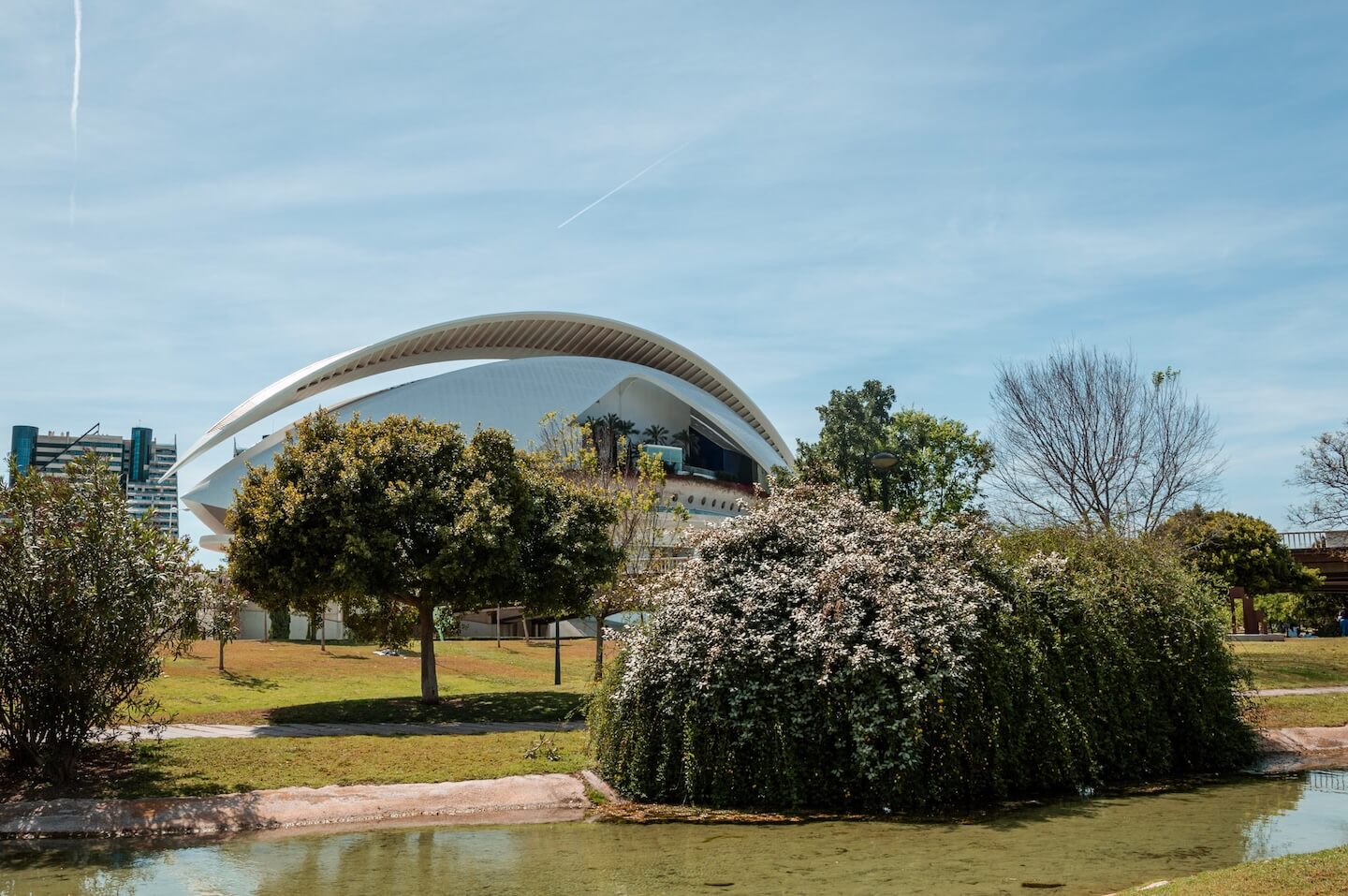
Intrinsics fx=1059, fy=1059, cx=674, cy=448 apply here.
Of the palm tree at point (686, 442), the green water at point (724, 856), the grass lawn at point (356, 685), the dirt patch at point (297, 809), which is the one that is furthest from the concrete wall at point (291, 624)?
the palm tree at point (686, 442)

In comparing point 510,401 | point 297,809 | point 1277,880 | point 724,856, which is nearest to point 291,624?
point 510,401

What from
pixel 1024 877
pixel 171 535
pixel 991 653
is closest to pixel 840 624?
pixel 991 653

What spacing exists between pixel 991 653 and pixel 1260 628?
32.6m

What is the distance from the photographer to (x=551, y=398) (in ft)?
177

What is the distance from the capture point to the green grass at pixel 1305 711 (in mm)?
15977

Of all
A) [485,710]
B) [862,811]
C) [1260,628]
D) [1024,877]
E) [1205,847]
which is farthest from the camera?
[1260,628]

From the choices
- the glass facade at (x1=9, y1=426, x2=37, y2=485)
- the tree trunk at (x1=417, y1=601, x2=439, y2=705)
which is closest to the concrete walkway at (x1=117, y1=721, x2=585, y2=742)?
the tree trunk at (x1=417, y1=601, x2=439, y2=705)

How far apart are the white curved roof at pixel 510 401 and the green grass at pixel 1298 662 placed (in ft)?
101

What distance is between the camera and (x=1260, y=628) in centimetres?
3834

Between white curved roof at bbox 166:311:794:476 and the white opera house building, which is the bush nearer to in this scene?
the white opera house building

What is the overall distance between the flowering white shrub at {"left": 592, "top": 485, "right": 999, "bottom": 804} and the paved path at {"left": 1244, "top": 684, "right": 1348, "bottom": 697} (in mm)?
11292

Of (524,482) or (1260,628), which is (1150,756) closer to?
(524,482)

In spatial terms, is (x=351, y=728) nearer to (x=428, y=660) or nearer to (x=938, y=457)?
(x=428, y=660)

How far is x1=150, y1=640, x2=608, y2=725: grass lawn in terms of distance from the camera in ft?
61.6
